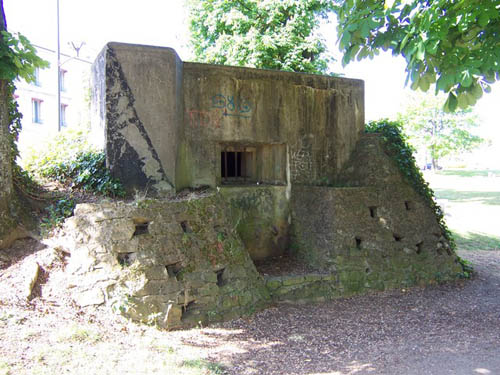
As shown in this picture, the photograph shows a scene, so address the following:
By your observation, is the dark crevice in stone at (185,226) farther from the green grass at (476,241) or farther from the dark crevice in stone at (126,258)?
the green grass at (476,241)

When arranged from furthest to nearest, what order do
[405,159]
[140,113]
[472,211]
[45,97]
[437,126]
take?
[437,126], [45,97], [472,211], [405,159], [140,113]

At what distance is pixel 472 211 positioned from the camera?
16344 mm

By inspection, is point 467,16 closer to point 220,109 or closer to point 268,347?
point 268,347

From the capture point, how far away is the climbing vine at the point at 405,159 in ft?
28.4

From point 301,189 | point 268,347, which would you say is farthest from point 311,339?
point 301,189

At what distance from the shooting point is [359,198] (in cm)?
800

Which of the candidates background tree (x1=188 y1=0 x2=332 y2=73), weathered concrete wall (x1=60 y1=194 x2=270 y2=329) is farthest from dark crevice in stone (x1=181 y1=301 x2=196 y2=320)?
background tree (x1=188 y1=0 x2=332 y2=73)

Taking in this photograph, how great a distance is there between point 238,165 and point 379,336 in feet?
16.1

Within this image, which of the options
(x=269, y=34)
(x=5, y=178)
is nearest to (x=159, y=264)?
(x=5, y=178)

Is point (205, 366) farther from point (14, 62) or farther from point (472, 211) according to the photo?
point (472, 211)

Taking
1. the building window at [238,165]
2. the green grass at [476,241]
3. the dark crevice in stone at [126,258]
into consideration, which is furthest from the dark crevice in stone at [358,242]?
the green grass at [476,241]

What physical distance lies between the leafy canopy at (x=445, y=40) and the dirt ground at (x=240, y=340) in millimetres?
3059

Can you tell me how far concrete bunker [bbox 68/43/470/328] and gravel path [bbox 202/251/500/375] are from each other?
48 cm

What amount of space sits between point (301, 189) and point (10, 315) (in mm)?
5684
